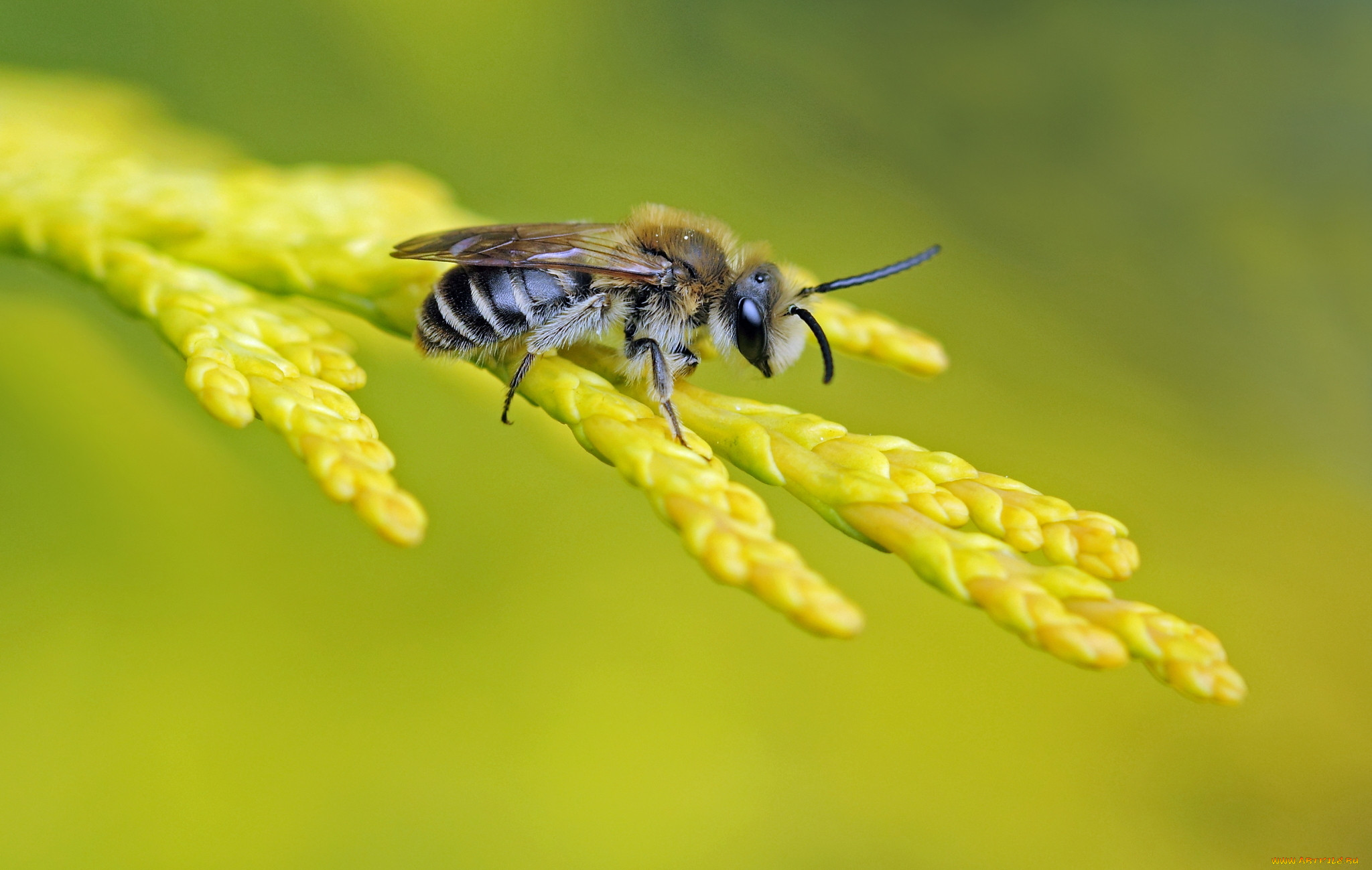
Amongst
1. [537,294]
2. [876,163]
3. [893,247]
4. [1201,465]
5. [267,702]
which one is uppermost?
[876,163]

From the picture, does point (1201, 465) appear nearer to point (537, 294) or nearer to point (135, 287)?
point (537, 294)

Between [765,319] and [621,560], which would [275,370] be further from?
[621,560]

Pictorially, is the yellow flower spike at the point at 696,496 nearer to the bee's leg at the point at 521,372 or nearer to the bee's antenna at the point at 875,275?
the bee's leg at the point at 521,372

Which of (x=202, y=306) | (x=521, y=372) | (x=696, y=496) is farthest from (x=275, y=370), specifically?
(x=696, y=496)

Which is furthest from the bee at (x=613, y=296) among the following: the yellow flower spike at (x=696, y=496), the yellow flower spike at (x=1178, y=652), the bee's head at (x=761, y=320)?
the yellow flower spike at (x=1178, y=652)

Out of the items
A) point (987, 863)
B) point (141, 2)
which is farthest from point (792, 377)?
point (141, 2)

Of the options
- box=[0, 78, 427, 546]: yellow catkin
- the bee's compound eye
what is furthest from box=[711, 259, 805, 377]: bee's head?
box=[0, 78, 427, 546]: yellow catkin
